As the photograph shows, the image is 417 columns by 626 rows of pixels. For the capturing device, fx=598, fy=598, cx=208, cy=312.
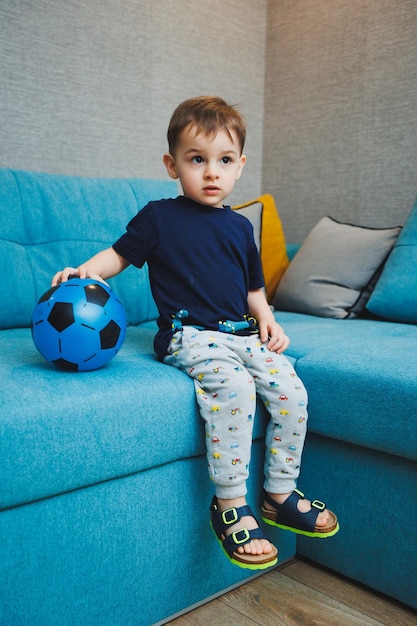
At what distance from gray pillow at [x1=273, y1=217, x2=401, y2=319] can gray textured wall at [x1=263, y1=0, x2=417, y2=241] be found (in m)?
0.48

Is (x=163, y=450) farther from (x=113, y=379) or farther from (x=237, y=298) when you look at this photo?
(x=237, y=298)

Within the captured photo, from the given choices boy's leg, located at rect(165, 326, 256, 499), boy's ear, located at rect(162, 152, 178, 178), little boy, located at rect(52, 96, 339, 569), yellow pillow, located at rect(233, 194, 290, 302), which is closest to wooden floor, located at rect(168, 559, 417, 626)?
little boy, located at rect(52, 96, 339, 569)

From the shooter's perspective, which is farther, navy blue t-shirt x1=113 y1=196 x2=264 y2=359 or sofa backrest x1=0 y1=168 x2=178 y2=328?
sofa backrest x1=0 y1=168 x2=178 y2=328

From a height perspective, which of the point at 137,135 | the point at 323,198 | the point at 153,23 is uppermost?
the point at 153,23

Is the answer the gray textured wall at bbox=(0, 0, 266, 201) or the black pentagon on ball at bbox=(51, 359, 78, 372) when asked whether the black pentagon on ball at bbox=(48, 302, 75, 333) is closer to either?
the black pentagon on ball at bbox=(51, 359, 78, 372)

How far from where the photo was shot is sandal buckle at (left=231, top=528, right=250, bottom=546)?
121 cm

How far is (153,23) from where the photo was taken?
2.72m

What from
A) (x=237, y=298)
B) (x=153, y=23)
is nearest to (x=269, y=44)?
(x=153, y=23)

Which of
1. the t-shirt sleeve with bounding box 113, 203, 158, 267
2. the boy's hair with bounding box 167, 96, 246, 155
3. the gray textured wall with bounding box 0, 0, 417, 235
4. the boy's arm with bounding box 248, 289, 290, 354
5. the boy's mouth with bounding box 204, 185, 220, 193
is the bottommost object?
the boy's arm with bounding box 248, 289, 290, 354

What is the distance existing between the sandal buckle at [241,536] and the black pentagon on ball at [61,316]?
0.55m

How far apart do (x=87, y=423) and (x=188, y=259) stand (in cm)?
54

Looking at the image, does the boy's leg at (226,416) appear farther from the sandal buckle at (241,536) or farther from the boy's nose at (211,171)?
the boy's nose at (211,171)

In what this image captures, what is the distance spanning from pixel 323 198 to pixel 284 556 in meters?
1.94

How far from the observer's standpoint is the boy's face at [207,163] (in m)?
1.45
